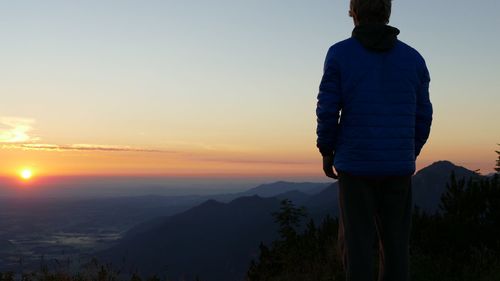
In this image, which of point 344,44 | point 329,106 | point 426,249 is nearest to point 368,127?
point 329,106

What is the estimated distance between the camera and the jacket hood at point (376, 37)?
10.6 feet

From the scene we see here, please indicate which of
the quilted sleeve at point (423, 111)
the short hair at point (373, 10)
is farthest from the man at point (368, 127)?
the quilted sleeve at point (423, 111)

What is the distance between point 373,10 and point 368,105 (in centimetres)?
67

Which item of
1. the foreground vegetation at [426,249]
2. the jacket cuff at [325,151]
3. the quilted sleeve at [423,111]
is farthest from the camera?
the foreground vegetation at [426,249]

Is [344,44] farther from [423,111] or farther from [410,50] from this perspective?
[423,111]

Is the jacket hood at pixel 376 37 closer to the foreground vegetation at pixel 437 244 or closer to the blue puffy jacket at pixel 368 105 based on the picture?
the blue puffy jacket at pixel 368 105

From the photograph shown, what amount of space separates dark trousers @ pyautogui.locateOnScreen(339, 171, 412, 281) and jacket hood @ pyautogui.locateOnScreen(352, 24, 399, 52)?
2.92 ft

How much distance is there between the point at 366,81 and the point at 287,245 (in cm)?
649

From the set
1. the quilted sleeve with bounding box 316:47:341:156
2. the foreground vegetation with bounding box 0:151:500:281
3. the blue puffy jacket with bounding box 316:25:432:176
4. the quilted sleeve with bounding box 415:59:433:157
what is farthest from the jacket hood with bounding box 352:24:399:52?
the foreground vegetation with bounding box 0:151:500:281

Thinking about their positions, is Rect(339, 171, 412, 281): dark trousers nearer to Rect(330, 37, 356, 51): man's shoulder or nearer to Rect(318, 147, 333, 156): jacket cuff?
Rect(318, 147, 333, 156): jacket cuff

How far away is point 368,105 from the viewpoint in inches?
125

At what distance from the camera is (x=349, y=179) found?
323cm

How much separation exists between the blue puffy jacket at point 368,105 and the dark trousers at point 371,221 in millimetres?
104

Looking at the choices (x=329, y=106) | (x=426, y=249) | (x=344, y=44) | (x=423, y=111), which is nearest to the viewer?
(x=329, y=106)
